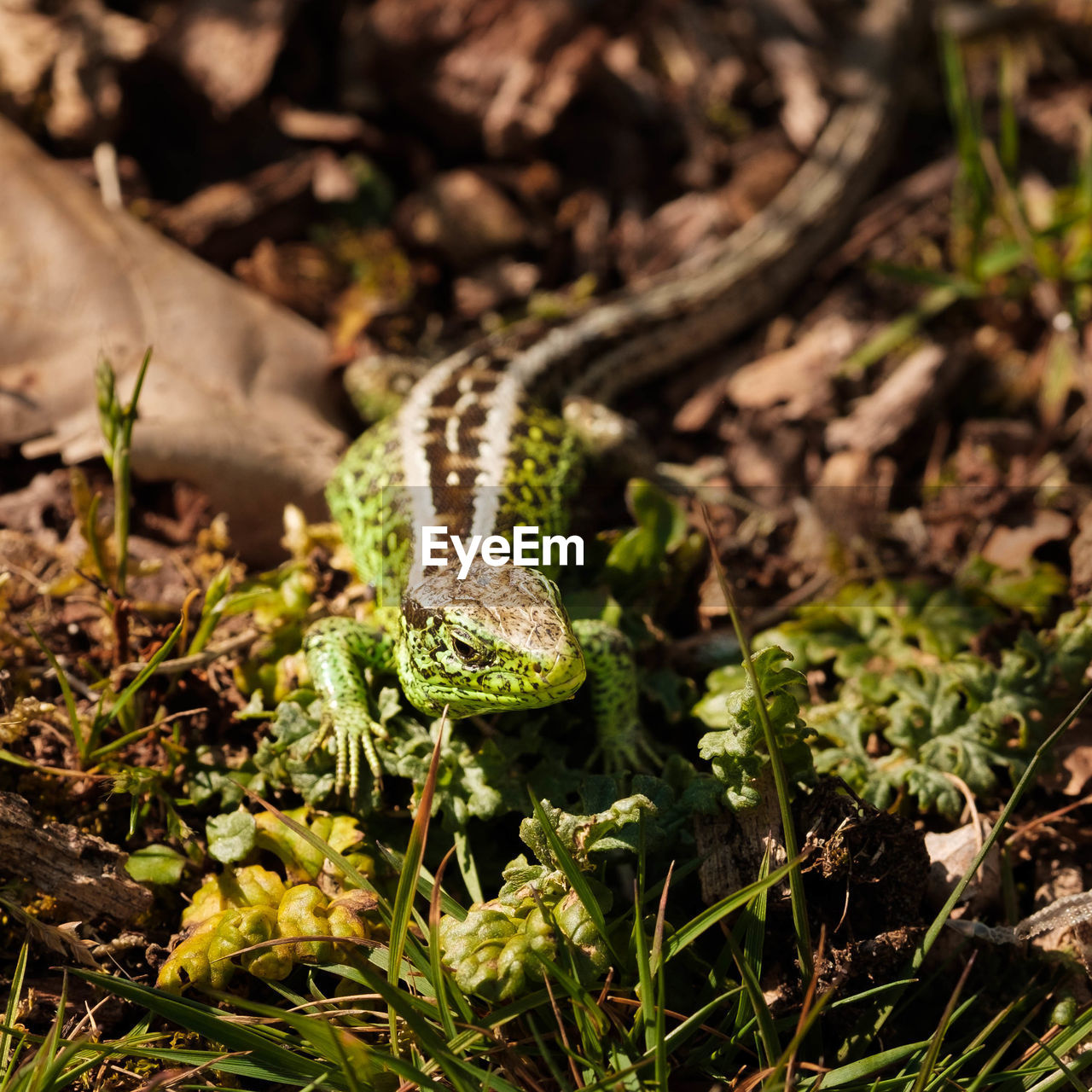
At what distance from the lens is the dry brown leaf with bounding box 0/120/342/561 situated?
4.95 meters

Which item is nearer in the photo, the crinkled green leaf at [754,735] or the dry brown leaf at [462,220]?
the crinkled green leaf at [754,735]

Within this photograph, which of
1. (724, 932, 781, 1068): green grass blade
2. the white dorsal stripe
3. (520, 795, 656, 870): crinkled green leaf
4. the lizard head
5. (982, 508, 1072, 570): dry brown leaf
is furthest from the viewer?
(982, 508, 1072, 570): dry brown leaf

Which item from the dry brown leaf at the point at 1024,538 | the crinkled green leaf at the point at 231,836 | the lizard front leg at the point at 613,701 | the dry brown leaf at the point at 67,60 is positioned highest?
the dry brown leaf at the point at 67,60

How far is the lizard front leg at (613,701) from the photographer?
392 cm

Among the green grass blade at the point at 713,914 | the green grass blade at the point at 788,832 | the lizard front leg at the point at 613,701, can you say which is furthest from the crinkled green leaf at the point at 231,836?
the green grass blade at the point at 788,832

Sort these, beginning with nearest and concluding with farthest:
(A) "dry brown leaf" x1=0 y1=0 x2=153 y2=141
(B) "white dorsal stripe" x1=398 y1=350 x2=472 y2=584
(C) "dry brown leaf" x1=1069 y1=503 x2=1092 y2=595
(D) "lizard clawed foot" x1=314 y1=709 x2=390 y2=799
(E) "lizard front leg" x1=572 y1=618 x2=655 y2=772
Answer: (D) "lizard clawed foot" x1=314 y1=709 x2=390 y2=799
(E) "lizard front leg" x1=572 y1=618 x2=655 y2=772
(B) "white dorsal stripe" x1=398 y1=350 x2=472 y2=584
(C) "dry brown leaf" x1=1069 y1=503 x2=1092 y2=595
(A) "dry brown leaf" x1=0 y1=0 x2=153 y2=141

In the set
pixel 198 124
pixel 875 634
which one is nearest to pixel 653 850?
pixel 875 634

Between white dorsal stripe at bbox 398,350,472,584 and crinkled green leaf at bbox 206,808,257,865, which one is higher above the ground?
white dorsal stripe at bbox 398,350,472,584

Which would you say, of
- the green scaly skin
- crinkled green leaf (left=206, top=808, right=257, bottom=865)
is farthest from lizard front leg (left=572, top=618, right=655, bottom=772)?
crinkled green leaf (left=206, top=808, right=257, bottom=865)

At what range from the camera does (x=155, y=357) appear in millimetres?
5262

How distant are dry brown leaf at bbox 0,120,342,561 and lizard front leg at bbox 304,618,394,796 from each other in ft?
4.00

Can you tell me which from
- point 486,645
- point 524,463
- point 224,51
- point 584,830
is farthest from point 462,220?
point 584,830

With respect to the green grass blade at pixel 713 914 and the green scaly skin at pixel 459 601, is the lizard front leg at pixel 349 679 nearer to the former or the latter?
the green scaly skin at pixel 459 601

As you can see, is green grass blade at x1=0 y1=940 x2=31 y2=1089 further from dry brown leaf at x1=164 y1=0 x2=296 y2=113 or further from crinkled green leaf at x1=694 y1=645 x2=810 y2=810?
A: dry brown leaf at x1=164 y1=0 x2=296 y2=113
